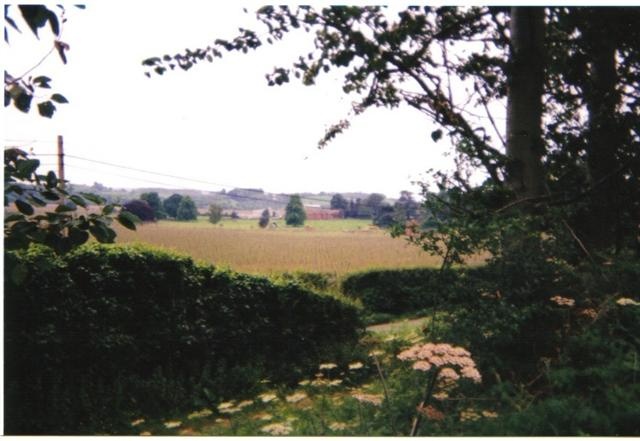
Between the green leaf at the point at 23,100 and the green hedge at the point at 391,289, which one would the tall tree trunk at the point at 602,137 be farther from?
the green leaf at the point at 23,100

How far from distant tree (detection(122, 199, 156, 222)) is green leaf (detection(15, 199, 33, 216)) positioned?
1.77m

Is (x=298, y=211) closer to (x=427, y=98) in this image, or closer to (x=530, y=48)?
(x=427, y=98)

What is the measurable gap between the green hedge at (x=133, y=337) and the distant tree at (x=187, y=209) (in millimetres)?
1123

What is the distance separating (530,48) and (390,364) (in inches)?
104

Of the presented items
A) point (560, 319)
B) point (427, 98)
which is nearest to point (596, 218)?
point (560, 319)

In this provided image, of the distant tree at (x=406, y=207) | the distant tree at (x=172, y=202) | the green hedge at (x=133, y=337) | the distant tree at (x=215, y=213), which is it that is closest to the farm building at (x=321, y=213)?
the distant tree at (x=406, y=207)

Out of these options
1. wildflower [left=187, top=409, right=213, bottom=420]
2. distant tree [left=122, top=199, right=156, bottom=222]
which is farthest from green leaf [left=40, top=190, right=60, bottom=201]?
wildflower [left=187, top=409, right=213, bottom=420]

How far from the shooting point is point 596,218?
372 cm

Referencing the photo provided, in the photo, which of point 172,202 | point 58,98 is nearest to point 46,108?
point 58,98

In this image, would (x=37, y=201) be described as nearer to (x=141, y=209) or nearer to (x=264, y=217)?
(x=141, y=209)

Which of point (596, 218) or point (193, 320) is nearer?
point (596, 218)

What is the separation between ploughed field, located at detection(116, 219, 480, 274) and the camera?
389 cm

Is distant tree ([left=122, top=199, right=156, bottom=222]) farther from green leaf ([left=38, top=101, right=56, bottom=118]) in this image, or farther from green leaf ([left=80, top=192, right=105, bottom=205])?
green leaf ([left=38, top=101, right=56, bottom=118])

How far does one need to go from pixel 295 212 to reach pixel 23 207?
2227 mm
